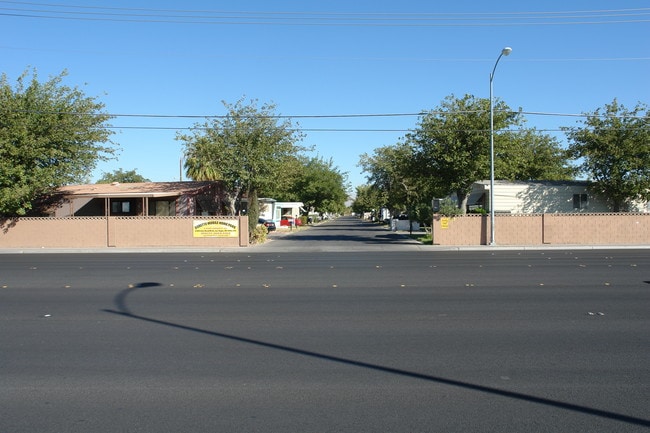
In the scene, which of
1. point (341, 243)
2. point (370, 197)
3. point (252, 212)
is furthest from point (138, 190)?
point (370, 197)

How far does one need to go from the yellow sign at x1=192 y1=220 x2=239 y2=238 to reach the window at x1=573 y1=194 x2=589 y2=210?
74.2 ft

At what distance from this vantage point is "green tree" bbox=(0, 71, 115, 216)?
29.6 meters

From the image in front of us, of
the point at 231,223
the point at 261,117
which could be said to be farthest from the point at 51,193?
the point at 261,117

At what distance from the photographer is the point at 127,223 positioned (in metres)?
31.9

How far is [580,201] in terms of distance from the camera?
37812 millimetres

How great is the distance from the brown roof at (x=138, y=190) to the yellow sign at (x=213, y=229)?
473 centimetres

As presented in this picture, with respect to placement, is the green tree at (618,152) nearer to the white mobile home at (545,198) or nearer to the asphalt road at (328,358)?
the white mobile home at (545,198)

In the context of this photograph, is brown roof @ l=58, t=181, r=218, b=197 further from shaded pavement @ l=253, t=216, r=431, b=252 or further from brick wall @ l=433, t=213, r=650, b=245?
brick wall @ l=433, t=213, r=650, b=245

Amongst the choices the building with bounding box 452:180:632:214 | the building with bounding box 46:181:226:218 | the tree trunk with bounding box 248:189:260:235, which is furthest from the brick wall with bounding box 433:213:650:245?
the building with bounding box 46:181:226:218

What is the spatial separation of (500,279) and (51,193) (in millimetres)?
29383

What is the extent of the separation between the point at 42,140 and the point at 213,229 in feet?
33.4

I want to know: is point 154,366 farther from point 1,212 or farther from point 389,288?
point 1,212

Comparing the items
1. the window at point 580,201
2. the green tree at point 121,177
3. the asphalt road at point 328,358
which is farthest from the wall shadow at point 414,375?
the green tree at point 121,177

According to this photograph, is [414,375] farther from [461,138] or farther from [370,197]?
[370,197]
